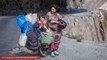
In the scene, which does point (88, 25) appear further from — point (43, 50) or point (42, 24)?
point (42, 24)

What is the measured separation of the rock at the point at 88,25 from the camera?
17.6 meters

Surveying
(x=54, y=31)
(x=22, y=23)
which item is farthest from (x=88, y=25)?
(x=22, y=23)

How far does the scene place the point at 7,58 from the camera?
583 centimetres

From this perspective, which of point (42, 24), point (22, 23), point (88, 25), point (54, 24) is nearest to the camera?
point (22, 23)

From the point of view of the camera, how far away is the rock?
17628mm

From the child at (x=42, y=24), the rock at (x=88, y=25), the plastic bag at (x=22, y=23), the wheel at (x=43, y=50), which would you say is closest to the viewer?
the plastic bag at (x=22, y=23)

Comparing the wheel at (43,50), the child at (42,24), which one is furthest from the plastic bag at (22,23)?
the wheel at (43,50)

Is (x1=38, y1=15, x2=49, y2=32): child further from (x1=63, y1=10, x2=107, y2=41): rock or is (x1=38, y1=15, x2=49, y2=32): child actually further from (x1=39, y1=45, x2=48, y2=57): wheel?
(x1=63, y1=10, x2=107, y2=41): rock

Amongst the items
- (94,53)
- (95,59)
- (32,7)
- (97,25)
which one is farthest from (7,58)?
→ (32,7)

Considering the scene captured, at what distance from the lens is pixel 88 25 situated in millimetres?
18828

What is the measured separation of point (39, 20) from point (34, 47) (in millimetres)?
786

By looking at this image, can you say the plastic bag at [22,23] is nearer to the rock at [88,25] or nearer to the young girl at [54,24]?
the young girl at [54,24]

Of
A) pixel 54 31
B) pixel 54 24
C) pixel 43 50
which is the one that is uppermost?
pixel 54 24

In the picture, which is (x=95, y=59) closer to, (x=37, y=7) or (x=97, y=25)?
(x=97, y=25)
